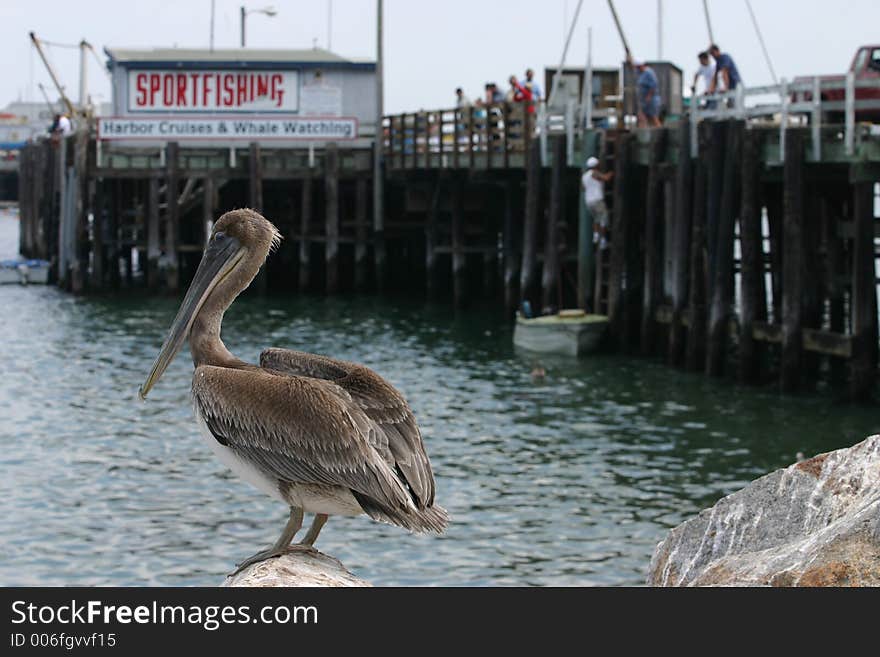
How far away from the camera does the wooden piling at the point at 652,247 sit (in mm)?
26438

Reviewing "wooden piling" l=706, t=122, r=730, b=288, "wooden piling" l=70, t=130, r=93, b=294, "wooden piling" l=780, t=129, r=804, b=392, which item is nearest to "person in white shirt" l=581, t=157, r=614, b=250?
"wooden piling" l=706, t=122, r=730, b=288

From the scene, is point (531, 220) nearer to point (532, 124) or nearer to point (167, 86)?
point (532, 124)

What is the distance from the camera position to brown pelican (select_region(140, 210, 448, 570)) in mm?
6488

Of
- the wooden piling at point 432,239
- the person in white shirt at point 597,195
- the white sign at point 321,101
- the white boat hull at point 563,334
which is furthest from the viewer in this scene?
the white sign at point 321,101

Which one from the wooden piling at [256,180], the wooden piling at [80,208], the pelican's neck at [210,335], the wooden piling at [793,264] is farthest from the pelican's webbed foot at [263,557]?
the wooden piling at [80,208]

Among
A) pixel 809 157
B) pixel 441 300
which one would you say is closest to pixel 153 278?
pixel 441 300

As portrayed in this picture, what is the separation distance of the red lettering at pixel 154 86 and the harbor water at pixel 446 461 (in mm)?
14214

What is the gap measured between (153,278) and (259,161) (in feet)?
13.1

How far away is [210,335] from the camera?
686 centimetres

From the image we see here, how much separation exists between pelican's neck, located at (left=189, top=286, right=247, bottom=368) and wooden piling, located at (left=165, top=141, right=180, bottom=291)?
32259 mm

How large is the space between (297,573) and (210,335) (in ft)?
3.80

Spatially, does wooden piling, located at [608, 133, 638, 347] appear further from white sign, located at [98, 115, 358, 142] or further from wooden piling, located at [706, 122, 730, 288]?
white sign, located at [98, 115, 358, 142]

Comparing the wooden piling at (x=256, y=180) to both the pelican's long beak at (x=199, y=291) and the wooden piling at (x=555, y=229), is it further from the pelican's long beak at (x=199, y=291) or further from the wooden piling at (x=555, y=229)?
the pelican's long beak at (x=199, y=291)
